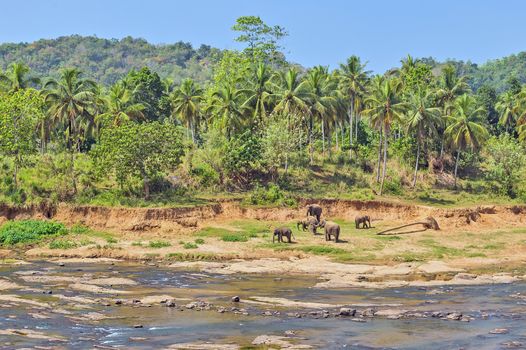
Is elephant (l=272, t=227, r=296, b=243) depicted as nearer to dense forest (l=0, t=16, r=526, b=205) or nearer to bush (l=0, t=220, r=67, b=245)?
dense forest (l=0, t=16, r=526, b=205)

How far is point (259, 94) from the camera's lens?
75938mm

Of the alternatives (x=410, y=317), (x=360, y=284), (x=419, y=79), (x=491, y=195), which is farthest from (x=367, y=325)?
(x=419, y=79)

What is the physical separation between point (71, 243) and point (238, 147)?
21.3 m

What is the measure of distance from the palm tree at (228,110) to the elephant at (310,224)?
1687 centimetres

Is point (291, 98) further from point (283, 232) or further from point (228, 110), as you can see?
point (283, 232)

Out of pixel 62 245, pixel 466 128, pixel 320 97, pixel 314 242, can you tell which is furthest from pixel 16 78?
pixel 466 128

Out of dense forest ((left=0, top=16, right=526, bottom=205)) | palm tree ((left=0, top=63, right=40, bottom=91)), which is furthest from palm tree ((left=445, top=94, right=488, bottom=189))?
palm tree ((left=0, top=63, right=40, bottom=91))

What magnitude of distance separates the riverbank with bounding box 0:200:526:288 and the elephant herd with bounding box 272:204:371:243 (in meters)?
0.71

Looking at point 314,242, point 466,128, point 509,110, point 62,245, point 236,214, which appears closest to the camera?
point 314,242

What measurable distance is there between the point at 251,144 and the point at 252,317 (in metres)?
39.8

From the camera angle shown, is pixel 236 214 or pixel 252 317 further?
pixel 236 214

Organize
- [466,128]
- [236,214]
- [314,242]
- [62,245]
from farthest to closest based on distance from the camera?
[466,128] < [236,214] < [62,245] < [314,242]

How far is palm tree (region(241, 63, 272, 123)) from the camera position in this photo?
246 feet

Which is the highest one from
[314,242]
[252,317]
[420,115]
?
[420,115]
